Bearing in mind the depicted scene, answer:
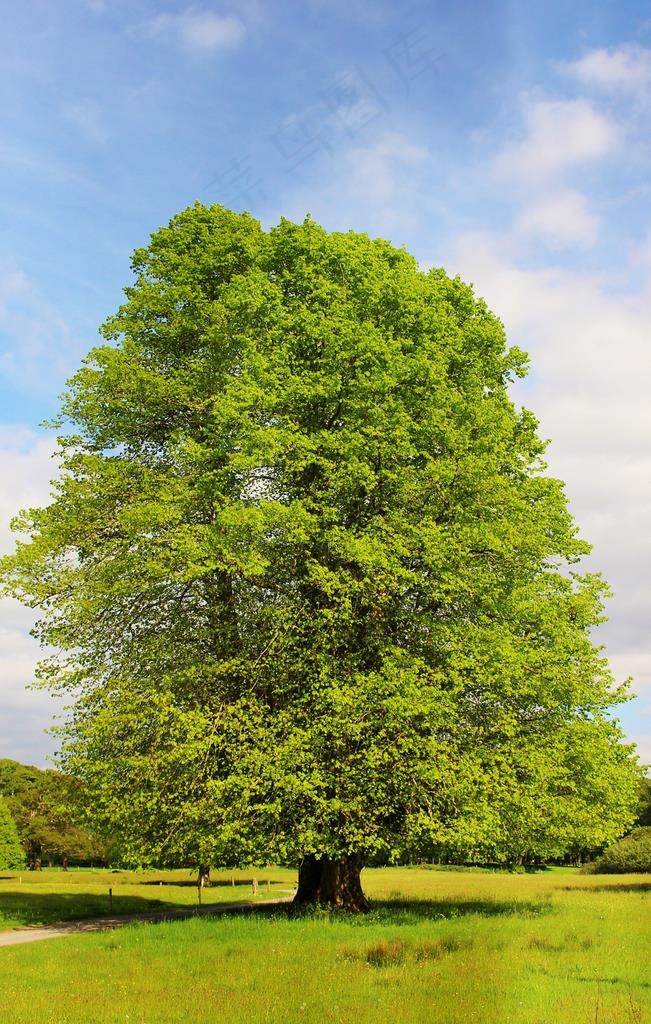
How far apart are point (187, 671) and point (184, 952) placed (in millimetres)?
6559

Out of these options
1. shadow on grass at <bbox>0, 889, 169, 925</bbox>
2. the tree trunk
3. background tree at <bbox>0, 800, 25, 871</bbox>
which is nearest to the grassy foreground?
the tree trunk

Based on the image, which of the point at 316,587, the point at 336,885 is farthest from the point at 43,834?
the point at 316,587

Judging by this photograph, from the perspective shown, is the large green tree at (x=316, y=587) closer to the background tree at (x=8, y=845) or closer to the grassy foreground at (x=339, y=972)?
the grassy foreground at (x=339, y=972)

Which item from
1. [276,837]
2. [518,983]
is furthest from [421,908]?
[518,983]

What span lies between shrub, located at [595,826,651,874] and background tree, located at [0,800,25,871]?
186 ft

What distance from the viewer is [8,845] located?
8250 cm

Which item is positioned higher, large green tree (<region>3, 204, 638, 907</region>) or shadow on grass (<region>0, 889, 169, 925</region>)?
large green tree (<region>3, 204, 638, 907</region>)

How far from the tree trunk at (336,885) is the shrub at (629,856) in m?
56.1

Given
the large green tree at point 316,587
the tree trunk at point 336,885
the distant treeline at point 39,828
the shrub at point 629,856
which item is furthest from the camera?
the distant treeline at point 39,828

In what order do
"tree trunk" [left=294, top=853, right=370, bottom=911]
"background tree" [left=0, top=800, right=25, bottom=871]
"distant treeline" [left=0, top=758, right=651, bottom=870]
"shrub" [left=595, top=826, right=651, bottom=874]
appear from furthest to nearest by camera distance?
"distant treeline" [left=0, top=758, right=651, bottom=870]
"background tree" [left=0, top=800, right=25, bottom=871]
"shrub" [left=595, top=826, right=651, bottom=874]
"tree trunk" [left=294, top=853, right=370, bottom=911]

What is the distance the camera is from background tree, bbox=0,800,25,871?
81.9m

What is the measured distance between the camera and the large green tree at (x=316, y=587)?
20.9m

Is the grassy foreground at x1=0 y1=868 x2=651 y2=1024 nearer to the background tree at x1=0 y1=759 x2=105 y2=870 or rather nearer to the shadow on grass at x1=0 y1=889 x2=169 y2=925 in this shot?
the shadow on grass at x1=0 y1=889 x2=169 y2=925

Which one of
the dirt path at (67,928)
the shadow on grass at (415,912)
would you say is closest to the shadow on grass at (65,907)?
the dirt path at (67,928)
